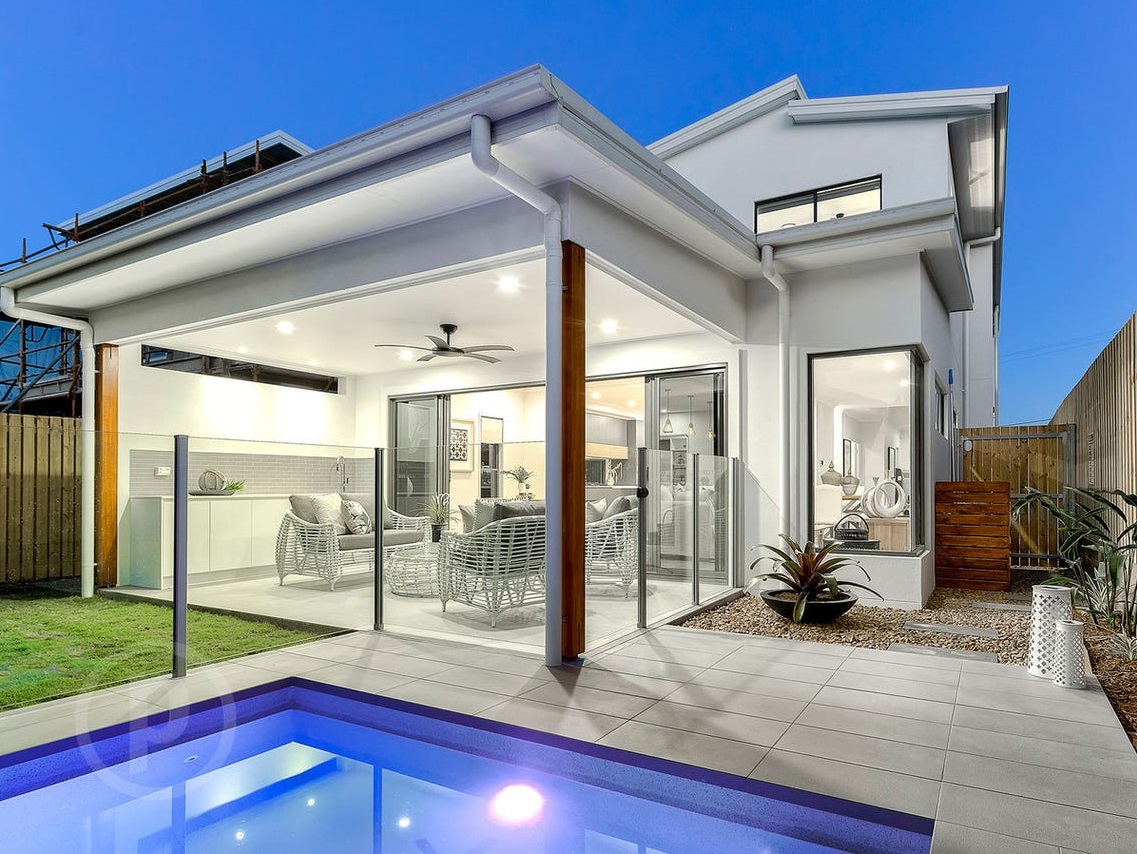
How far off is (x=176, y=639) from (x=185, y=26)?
6267 cm

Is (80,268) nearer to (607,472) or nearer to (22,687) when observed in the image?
(22,687)

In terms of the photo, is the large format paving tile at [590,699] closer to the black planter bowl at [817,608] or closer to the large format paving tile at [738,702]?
the large format paving tile at [738,702]

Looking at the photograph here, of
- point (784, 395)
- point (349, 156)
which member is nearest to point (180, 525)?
point (349, 156)

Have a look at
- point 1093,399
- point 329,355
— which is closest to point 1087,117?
point 1093,399

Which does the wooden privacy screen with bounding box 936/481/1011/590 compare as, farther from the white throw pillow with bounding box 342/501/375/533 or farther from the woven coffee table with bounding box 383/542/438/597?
the white throw pillow with bounding box 342/501/375/533

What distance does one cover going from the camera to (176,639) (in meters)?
4.34

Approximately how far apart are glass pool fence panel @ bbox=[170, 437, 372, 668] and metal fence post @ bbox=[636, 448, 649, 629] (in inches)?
Result: 76.4

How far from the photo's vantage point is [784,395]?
6.86 metres

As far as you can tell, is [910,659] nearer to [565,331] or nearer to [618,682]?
[618,682]

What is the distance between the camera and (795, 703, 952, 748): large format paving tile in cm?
329

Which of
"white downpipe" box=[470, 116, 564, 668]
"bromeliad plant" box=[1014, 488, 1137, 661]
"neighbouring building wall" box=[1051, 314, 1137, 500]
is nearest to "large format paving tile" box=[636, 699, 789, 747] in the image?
"white downpipe" box=[470, 116, 564, 668]

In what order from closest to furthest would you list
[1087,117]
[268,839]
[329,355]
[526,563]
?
[268,839] → [526,563] → [329,355] → [1087,117]

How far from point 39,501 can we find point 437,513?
2.53m

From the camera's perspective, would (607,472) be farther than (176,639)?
Yes
